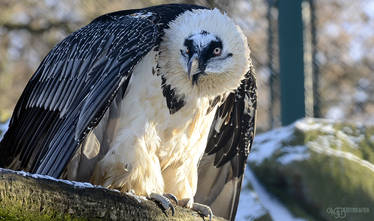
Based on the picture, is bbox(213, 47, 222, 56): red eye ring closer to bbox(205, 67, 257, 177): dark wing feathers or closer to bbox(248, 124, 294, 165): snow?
bbox(205, 67, 257, 177): dark wing feathers

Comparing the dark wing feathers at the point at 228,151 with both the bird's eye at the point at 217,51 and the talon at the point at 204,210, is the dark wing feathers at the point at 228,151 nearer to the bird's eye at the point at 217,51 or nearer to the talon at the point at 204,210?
the bird's eye at the point at 217,51

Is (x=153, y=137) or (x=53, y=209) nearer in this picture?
(x=53, y=209)

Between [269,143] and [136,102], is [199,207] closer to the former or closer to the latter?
[136,102]

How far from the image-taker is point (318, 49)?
216 inches

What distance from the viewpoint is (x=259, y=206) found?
4984 mm

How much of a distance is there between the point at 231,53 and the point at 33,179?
5.76ft

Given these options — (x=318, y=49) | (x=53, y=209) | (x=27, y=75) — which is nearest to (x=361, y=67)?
(x=318, y=49)

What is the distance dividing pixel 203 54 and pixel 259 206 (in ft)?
5.84

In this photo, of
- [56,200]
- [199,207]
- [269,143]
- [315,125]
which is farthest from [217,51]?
[315,125]

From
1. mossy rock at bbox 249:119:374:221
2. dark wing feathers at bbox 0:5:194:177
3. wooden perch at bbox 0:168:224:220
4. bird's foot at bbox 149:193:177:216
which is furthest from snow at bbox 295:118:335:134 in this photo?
wooden perch at bbox 0:168:224:220

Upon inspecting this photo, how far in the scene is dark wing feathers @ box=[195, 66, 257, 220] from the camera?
166 inches

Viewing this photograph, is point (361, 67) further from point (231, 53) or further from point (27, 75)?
point (27, 75)

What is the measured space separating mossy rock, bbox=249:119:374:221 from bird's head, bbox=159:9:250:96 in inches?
60.0

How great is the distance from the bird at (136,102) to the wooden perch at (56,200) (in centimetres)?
68
